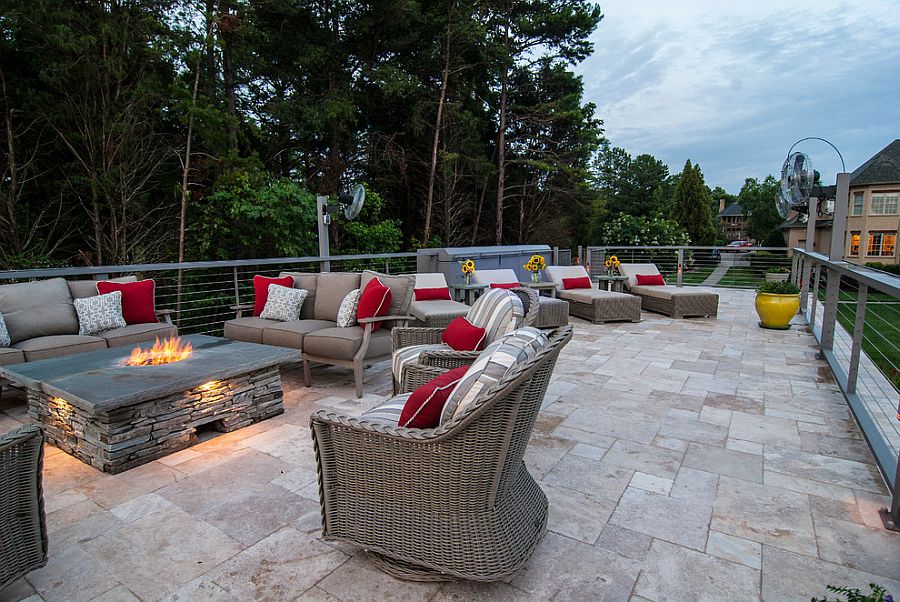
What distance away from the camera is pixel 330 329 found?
3703 mm

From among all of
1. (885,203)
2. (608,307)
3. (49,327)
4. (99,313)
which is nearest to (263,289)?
(99,313)

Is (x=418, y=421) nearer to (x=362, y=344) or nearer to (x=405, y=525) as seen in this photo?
(x=405, y=525)

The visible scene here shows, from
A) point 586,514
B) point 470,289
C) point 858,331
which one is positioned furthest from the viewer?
point 470,289

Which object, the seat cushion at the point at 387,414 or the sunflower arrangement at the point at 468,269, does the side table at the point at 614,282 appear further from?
the seat cushion at the point at 387,414

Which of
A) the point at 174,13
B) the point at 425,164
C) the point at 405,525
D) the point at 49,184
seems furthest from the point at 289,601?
the point at 425,164

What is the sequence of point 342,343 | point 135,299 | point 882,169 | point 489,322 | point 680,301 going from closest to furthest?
point 489,322
point 342,343
point 135,299
point 680,301
point 882,169

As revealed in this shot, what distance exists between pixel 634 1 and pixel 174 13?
953 centimetres

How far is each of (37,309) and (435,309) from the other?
320 centimetres

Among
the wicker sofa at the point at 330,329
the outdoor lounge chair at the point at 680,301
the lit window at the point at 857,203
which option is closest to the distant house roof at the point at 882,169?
the lit window at the point at 857,203

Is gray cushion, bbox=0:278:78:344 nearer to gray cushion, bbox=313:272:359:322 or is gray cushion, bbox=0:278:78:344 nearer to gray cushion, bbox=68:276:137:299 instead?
gray cushion, bbox=68:276:137:299

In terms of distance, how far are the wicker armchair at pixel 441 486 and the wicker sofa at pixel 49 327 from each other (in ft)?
9.32

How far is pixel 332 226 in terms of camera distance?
916 centimetres

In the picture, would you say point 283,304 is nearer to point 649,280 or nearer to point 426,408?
point 426,408

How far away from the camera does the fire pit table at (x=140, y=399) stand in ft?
7.66
